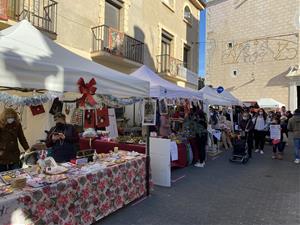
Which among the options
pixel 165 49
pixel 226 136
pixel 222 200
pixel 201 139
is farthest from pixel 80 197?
pixel 165 49

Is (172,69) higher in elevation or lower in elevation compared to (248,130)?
higher

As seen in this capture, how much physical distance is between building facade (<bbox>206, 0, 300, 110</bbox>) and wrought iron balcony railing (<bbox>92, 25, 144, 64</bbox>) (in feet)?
52.3

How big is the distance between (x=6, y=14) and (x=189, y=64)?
14483mm

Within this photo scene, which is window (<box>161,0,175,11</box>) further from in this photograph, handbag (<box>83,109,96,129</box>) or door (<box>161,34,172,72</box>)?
handbag (<box>83,109,96,129</box>)

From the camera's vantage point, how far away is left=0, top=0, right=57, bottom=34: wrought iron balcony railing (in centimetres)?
802

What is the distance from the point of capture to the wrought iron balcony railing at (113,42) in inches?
448

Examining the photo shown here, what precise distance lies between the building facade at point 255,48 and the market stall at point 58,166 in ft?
73.3

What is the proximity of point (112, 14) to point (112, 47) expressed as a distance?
182cm

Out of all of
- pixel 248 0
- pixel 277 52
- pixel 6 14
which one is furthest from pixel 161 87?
pixel 248 0

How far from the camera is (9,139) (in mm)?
4613

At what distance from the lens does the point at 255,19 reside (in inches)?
1021

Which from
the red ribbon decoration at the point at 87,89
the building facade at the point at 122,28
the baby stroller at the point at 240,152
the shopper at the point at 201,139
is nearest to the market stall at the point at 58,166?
the red ribbon decoration at the point at 87,89

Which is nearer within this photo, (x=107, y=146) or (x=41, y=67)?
(x=41, y=67)

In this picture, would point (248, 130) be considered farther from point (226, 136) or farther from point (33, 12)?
point (33, 12)
